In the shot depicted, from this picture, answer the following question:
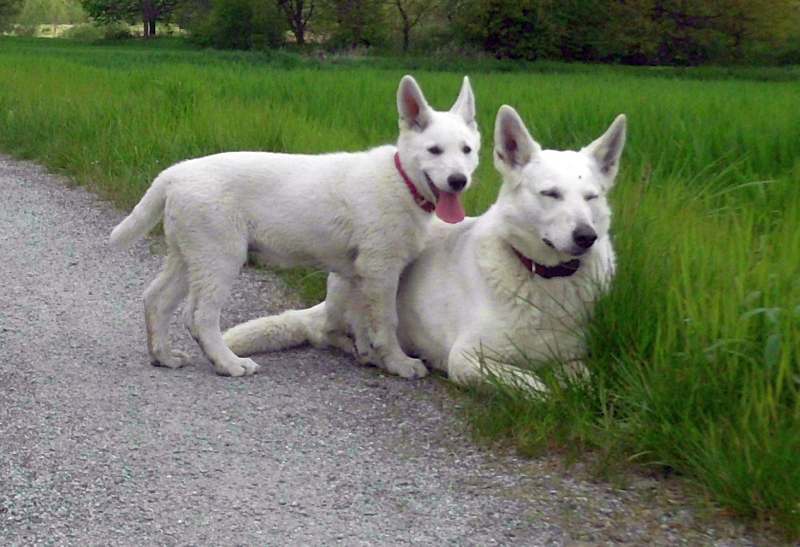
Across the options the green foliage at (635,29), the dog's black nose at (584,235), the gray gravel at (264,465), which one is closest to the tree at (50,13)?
the green foliage at (635,29)

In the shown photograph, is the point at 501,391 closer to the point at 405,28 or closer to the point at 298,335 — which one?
the point at 298,335

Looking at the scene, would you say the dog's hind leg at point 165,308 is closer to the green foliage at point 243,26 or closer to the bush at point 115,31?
the green foliage at point 243,26

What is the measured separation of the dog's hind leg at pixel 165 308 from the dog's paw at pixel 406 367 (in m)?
1.00

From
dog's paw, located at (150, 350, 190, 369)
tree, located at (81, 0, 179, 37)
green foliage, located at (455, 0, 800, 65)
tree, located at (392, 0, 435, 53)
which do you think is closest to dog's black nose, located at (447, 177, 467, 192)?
dog's paw, located at (150, 350, 190, 369)

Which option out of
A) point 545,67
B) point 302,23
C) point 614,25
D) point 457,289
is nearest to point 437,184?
point 457,289

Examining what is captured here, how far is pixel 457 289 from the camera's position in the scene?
A: 208 inches

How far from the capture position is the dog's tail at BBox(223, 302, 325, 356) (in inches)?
217

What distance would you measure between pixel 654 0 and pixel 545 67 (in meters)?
12.5

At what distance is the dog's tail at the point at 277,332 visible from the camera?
18.1 feet

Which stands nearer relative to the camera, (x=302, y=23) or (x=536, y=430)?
(x=536, y=430)

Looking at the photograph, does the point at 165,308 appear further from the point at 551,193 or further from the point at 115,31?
the point at 115,31

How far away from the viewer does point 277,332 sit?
5.60 meters

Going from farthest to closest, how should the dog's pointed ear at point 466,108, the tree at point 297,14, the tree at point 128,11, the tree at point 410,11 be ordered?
the tree at point 128,11
the tree at point 297,14
the tree at point 410,11
the dog's pointed ear at point 466,108

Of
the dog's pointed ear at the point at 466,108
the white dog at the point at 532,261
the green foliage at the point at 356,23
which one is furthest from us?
the green foliage at the point at 356,23
